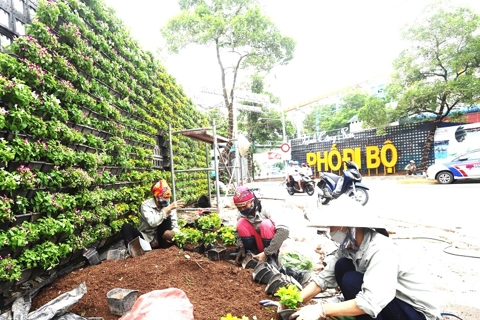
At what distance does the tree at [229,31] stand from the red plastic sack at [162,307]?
1054cm

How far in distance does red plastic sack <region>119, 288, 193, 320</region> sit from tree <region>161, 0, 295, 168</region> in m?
10.5

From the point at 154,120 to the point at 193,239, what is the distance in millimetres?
2943

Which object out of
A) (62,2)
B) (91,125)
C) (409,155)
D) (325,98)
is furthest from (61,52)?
(325,98)

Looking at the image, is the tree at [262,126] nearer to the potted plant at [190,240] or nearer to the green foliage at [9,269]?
the potted plant at [190,240]

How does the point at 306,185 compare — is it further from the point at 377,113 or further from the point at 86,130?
the point at 86,130

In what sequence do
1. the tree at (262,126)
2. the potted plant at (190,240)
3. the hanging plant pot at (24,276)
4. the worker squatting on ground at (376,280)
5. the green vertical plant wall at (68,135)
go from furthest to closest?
the tree at (262,126) → the potted plant at (190,240) → the hanging plant pot at (24,276) → the green vertical plant wall at (68,135) → the worker squatting on ground at (376,280)

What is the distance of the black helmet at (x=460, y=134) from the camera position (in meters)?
16.1

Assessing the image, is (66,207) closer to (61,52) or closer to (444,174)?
(61,52)

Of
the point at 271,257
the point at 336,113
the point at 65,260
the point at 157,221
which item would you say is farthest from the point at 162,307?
the point at 336,113

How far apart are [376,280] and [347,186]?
4.64 meters

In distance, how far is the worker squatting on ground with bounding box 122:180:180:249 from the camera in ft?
13.4

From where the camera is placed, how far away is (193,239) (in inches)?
158

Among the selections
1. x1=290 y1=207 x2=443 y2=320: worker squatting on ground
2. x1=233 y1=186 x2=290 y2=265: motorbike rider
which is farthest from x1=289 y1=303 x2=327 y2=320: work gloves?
x1=233 y1=186 x2=290 y2=265: motorbike rider

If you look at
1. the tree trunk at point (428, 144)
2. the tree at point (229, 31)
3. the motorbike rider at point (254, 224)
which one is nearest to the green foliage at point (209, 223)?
the motorbike rider at point (254, 224)
